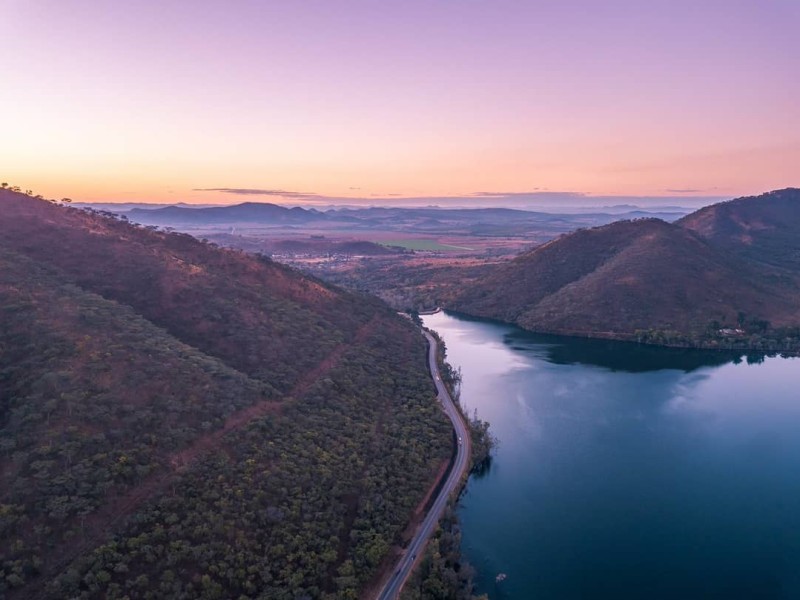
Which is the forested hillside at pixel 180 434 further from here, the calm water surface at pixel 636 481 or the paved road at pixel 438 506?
the calm water surface at pixel 636 481

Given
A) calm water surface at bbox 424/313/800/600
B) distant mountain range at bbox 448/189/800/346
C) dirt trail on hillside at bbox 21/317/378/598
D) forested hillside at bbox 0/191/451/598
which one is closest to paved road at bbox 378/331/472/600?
forested hillside at bbox 0/191/451/598

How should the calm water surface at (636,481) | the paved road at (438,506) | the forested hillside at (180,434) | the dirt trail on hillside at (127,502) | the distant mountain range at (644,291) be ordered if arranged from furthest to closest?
the distant mountain range at (644,291)
the calm water surface at (636,481)
the paved road at (438,506)
the forested hillside at (180,434)
the dirt trail on hillside at (127,502)

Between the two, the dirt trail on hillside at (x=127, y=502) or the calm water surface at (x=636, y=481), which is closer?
the dirt trail on hillside at (x=127, y=502)

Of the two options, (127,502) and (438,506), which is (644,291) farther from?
(127,502)

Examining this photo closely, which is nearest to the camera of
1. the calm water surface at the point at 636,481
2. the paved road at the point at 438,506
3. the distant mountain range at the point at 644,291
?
the paved road at the point at 438,506

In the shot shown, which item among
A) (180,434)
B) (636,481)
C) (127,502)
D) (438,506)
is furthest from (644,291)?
(127,502)

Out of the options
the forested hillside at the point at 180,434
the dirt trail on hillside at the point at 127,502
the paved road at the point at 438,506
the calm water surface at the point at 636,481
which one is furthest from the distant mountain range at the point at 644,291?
the dirt trail on hillside at the point at 127,502
